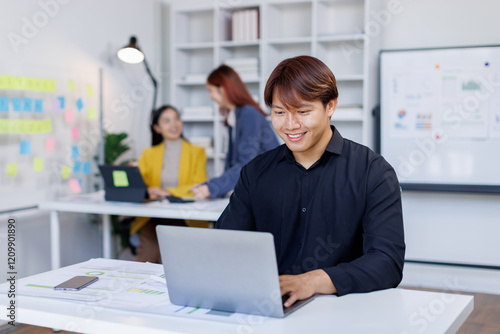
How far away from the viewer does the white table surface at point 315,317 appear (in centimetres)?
121

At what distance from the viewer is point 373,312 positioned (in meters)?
1.31

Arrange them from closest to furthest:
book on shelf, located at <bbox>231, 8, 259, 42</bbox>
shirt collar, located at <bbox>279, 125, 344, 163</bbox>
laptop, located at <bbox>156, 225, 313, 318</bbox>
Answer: laptop, located at <bbox>156, 225, 313, 318</bbox> → shirt collar, located at <bbox>279, 125, 344, 163</bbox> → book on shelf, located at <bbox>231, 8, 259, 42</bbox>

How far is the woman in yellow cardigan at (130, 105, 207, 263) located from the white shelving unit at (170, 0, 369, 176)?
882 millimetres

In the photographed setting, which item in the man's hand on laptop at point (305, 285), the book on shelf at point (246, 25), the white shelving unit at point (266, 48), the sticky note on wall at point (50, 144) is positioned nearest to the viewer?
the man's hand on laptop at point (305, 285)

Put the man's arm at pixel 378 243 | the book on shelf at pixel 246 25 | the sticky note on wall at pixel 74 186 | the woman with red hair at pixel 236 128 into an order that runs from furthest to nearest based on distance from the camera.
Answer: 1. the book on shelf at pixel 246 25
2. the sticky note on wall at pixel 74 186
3. the woman with red hair at pixel 236 128
4. the man's arm at pixel 378 243

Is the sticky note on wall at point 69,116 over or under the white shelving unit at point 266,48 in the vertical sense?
under

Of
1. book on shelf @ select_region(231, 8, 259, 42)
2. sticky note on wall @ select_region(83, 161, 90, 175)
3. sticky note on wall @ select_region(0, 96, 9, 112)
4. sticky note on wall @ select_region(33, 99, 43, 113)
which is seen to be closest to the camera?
sticky note on wall @ select_region(0, 96, 9, 112)

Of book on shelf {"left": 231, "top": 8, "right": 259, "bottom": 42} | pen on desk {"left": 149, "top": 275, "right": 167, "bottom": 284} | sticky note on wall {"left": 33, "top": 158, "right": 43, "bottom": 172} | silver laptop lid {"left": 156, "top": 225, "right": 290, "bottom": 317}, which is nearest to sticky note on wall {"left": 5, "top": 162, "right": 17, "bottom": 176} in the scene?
sticky note on wall {"left": 33, "top": 158, "right": 43, "bottom": 172}

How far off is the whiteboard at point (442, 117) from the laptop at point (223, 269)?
3.09 meters

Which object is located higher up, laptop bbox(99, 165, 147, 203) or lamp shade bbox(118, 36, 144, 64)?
lamp shade bbox(118, 36, 144, 64)

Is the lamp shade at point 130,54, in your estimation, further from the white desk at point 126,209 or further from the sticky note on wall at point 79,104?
the white desk at point 126,209

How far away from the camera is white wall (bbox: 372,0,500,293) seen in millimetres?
4164

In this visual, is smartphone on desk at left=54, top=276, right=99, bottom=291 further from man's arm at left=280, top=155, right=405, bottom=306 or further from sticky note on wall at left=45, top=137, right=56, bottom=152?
sticky note on wall at left=45, top=137, right=56, bottom=152

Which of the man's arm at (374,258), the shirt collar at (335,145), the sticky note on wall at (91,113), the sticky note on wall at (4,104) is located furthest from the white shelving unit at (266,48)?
the man's arm at (374,258)
